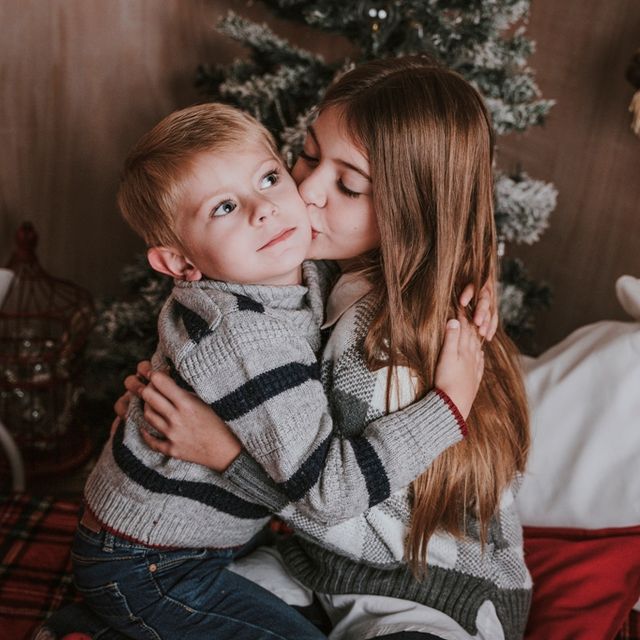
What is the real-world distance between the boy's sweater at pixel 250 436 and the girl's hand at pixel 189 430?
2 cm

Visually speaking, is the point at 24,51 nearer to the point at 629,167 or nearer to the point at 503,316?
the point at 503,316

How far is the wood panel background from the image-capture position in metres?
2.23

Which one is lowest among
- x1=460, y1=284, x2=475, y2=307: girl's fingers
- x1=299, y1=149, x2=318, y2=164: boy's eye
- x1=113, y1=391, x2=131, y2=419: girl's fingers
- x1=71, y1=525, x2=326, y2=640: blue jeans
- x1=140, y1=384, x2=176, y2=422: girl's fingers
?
x1=71, y1=525, x2=326, y2=640: blue jeans

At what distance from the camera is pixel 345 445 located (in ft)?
3.75

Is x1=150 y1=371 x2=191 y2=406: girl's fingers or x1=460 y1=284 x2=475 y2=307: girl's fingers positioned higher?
x1=460 y1=284 x2=475 y2=307: girl's fingers

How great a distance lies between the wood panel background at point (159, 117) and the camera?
2232 mm

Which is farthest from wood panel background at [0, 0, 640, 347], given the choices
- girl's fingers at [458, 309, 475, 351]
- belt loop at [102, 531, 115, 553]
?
belt loop at [102, 531, 115, 553]

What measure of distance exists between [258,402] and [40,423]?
5.28 ft

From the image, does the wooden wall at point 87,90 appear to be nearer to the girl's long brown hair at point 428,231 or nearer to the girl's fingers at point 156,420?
the girl's long brown hair at point 428,231

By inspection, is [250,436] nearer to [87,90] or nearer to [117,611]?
[117,611]

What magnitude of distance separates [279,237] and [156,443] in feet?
1.28

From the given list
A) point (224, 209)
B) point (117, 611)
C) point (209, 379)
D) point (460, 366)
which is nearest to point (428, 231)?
point (460, 366)

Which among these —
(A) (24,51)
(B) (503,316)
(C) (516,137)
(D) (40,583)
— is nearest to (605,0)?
(C) (516,137)

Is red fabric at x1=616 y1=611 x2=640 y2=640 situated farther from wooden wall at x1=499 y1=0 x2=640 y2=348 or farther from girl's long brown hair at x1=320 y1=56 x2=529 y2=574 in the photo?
wooden wall at x1=499 y1=0 x2=640 y2=348
